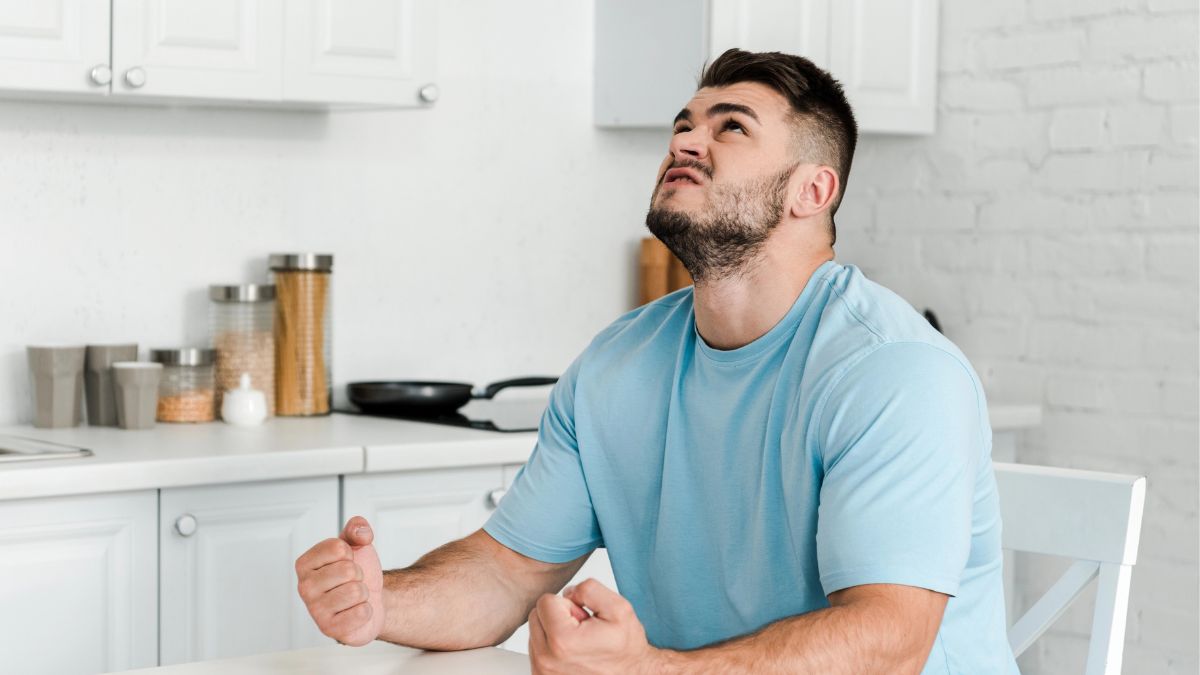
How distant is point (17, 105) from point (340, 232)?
0.67 m

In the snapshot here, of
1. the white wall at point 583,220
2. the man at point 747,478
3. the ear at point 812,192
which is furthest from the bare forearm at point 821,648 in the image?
the white wall at point 583,220

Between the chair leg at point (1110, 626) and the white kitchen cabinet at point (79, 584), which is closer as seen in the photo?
the chair leg at point (1110, 626)

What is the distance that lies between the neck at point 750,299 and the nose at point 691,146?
0.41ft

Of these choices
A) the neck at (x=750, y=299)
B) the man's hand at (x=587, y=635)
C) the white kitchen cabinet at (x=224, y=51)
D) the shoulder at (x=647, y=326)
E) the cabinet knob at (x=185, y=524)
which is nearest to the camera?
the man's hand at (x=587, y=635)

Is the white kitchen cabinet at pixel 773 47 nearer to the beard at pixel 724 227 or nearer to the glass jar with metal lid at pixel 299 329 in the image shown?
the glass jar with metal lid at pixel 299 329

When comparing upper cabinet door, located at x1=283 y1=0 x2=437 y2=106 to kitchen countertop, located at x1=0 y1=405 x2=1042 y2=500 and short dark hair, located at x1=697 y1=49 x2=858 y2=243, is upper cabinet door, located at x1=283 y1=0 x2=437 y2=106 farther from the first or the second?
short dark hair, located at x1=697 y1=49 x2=858 y2=243

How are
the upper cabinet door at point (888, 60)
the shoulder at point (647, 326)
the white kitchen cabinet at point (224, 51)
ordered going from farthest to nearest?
the upper cabinet door at point (888, 60) → the white kitchen cabinet at point (224, 51) → the shoulder at point (647, 326)

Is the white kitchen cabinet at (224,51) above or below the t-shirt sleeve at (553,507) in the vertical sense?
above

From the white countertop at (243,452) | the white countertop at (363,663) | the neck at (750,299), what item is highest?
the neck at (750,299)

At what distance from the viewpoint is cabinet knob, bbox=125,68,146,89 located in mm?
2484

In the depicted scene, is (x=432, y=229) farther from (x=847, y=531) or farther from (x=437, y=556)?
(x=847, y=531)

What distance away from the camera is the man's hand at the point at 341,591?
1.38 meters

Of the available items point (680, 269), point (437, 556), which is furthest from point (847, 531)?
point (680, 269)

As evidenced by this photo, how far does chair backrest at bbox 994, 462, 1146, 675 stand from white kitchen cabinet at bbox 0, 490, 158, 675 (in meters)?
1.30
